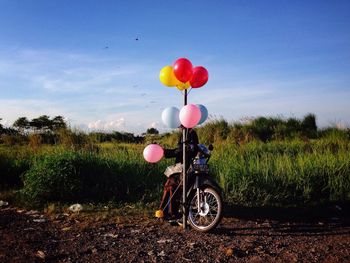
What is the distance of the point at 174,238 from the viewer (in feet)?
19.1

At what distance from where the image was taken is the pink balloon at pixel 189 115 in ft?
19.4

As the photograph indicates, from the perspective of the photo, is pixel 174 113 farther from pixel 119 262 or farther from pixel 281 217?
pixel 281 217

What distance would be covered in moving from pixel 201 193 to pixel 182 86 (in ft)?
5.49

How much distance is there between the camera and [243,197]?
817cm

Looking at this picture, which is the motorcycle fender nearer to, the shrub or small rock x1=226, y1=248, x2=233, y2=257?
small rock x1=226, y1=248, x2=233, y2=257

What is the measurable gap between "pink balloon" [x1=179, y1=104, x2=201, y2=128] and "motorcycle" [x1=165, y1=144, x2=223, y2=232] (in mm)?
464

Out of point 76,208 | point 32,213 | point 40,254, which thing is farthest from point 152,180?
point 40,254

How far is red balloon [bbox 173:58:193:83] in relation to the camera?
5.93 metres

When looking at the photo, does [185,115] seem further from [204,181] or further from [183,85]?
[204,181]

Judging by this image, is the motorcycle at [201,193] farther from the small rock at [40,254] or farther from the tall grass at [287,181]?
the small rock at [40,254]

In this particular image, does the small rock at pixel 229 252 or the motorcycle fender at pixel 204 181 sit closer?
the small rock at pixel 229 252

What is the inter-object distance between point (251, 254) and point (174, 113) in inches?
91.3

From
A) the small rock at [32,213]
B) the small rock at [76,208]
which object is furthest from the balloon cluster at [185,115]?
the small rock at [32,213]

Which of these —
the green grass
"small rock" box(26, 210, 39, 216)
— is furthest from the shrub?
"small rock" box(26, 210, 39, 216)
